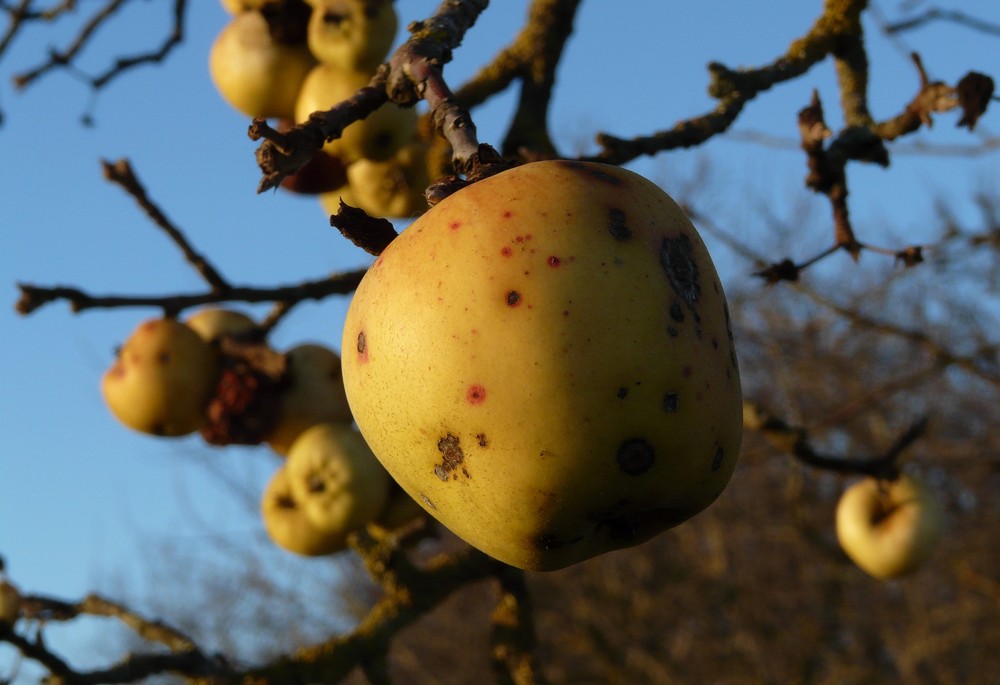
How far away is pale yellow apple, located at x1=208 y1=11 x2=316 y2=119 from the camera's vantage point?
2.16 m

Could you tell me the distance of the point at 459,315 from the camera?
97 centimetres

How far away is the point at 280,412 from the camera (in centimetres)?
239

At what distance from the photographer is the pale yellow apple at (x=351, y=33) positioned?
6.77 ft

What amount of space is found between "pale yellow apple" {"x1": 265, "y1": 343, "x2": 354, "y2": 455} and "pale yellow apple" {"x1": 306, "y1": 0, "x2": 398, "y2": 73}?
0.69m

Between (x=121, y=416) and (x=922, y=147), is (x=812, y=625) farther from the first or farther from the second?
(x=121, y=416)

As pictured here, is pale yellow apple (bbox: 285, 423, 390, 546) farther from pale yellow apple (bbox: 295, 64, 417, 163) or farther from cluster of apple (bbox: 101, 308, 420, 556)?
pale yellow apple (bbox: 295, 64, 417, 163)

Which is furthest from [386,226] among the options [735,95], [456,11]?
[735,95]

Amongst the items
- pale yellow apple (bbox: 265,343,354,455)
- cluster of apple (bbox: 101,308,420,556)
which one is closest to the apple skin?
cluster of apple (bbox: 101,308,420,556)

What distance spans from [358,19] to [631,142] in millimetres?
717

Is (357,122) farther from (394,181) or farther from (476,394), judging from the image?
(476,394)

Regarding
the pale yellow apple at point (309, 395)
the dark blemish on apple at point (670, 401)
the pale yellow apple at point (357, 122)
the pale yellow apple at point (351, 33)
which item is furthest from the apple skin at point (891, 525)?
the dark blemish on apple at point (670, 401)

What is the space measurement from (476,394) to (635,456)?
0.54 ft

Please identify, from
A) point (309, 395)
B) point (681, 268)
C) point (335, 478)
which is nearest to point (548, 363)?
point (681, 268)

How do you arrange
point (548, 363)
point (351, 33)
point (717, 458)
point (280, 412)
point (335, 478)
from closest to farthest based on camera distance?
point (548, 363)
point (717, 458)
point (351, 33)
point (335, 478)
point (280, 412)
